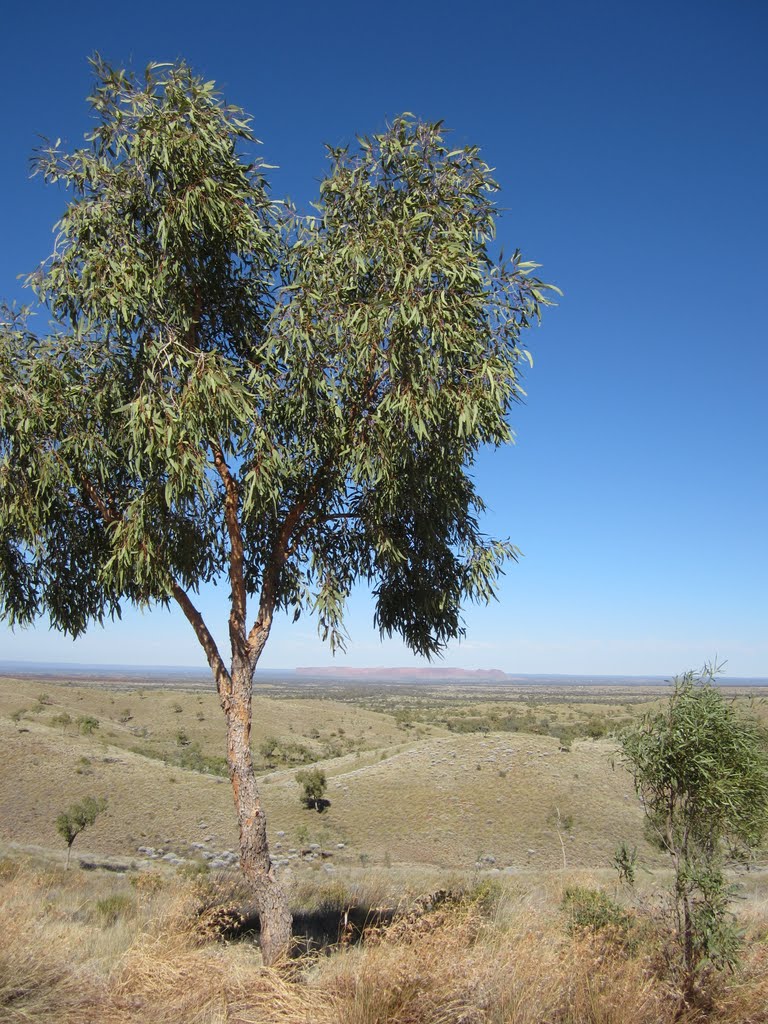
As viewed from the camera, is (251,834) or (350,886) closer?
(251,834)

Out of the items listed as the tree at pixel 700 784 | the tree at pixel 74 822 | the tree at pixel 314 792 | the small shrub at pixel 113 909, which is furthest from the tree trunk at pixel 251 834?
the tree at pixel 314 792

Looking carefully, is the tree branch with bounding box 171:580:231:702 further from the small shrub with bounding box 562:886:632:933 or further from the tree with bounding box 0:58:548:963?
the small shrub with bounding box 562:886:632:933

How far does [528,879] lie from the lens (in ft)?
58.9

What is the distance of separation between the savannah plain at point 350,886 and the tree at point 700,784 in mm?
416

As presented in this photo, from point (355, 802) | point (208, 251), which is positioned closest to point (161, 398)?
point (208, 251)

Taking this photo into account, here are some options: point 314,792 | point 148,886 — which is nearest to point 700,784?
point 148,886

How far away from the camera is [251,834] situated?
24.9 feet

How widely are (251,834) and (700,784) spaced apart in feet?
14.7

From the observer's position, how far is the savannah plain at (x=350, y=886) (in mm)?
5359

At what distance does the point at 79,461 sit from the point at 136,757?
104 ft

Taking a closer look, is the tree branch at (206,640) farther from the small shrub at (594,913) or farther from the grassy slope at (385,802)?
the grassy slope at (385,802)

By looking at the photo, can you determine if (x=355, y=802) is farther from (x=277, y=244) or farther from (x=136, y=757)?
(x=277, y=244)

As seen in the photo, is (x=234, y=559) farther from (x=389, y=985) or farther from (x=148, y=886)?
(x=148, y=886)

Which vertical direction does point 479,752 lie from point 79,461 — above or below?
below
